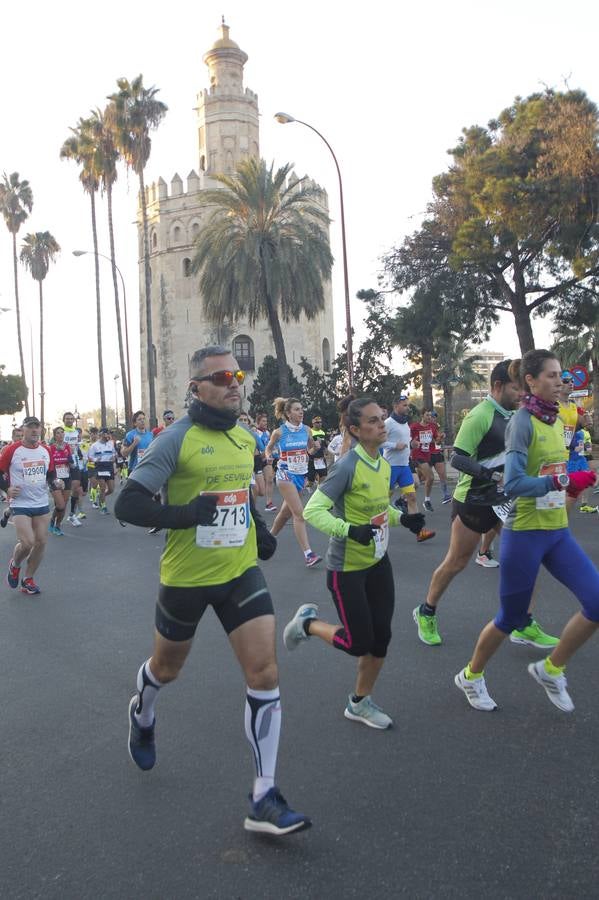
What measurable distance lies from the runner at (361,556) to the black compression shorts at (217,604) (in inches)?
24.8

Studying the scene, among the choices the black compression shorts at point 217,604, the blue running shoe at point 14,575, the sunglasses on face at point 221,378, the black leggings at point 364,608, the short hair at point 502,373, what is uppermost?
the short hair at point 502,373

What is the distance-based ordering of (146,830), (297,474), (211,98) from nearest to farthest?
1. (146,830)
2. (297,474)
3. (211,98)

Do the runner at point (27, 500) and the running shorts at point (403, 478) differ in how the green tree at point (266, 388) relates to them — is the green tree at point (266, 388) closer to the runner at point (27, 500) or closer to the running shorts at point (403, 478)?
the running shorts at point (403, 478)

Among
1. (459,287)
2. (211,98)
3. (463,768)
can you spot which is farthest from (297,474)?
(211,98)

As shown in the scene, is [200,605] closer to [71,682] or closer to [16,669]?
[71,682]

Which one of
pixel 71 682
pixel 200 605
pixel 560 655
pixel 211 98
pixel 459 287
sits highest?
pixel 211 98

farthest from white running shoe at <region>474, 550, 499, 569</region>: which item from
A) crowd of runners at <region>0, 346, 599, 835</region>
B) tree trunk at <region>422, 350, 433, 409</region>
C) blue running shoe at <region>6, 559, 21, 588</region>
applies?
tree trunk at <region>422, 350, 433, 409</region>

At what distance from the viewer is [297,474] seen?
11.0 metres

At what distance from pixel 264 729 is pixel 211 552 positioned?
782 mm

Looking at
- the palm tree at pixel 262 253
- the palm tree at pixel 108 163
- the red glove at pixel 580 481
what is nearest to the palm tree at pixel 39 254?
the palm tree at pixel 108 163

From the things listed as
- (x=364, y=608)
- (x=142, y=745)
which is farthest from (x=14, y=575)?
(x=364, y=608)

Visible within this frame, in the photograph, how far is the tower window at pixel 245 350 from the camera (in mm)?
59188

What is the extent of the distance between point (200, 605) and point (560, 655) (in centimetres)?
207

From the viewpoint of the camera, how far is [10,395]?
67.1m
